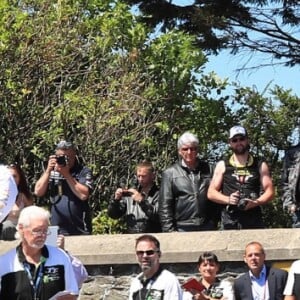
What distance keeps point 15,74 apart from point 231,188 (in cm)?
568

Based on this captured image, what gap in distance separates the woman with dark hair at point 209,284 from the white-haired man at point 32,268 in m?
2.41

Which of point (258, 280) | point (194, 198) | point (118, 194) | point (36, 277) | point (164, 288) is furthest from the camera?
point (118, 194)

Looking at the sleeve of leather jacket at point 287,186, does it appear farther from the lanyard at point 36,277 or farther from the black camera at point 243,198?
the lanyard at point 36,277

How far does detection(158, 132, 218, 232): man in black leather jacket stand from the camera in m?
10.4

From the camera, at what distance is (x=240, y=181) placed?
10.3 m

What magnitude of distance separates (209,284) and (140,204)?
4.71 ft

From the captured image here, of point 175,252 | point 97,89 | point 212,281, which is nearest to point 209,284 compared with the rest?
point 212,281

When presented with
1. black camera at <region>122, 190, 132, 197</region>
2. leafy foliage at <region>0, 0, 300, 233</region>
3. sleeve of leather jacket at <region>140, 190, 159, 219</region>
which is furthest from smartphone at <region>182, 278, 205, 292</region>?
leafy foliage at <region>0, 0, 300, 233</region>

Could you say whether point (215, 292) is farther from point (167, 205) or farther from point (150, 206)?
point (150, 206)

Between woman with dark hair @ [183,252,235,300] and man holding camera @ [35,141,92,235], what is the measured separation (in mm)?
1511

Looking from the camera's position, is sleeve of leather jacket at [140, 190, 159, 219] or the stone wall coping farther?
sleeve of leather jacket at [140, 190, 159, 219]

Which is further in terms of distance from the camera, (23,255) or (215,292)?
(215,292)

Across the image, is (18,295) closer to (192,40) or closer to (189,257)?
(189,257)

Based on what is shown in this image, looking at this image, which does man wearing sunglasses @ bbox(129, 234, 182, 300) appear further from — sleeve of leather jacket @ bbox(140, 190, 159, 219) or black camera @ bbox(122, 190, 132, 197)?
black camera @ bbox(122, 190, 132, 197)
